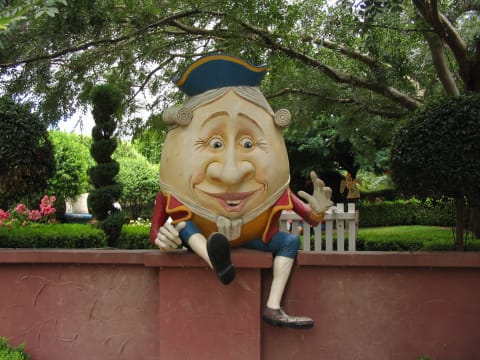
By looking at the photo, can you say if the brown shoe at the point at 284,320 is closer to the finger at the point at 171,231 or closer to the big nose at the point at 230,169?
the finger at the point at 171,231

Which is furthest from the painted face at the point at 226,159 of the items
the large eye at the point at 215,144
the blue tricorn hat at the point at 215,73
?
the blue tricorn hat at the point at 215,73

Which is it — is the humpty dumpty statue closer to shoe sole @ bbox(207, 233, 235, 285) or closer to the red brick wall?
the red brick wall

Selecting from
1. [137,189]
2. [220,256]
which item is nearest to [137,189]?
[137,189]

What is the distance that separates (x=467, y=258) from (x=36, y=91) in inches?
227

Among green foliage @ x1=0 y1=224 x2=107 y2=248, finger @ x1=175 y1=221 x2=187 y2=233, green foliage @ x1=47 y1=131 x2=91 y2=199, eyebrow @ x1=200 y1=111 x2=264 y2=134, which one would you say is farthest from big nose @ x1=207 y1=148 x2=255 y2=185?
green foliage @ x1=47 y1=131 x2=91 y2=199

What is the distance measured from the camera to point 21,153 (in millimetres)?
4398

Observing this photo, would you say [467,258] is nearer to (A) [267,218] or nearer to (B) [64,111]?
(A) [267,218]

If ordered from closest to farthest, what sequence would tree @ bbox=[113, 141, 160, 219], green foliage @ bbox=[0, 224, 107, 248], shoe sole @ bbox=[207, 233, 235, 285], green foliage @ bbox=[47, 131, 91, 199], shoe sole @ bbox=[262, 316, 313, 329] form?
shoe sole @ bbox=[207, 233, 235, 285], shoe sole @ bbox=[262, 316, 313, 329], green foliage @ bbox=[0, 224, 107, 248], green foliage @ bbox=[47, 131, 91, 199], tree @ bbox=[113, 141, 160, 219]

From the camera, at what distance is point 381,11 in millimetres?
4207

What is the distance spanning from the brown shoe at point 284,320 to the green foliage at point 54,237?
2994 millimetres

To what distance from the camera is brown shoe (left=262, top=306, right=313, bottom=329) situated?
3.60 m

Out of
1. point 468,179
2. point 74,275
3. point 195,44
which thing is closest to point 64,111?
point 195,44

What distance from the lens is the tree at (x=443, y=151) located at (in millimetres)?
3977

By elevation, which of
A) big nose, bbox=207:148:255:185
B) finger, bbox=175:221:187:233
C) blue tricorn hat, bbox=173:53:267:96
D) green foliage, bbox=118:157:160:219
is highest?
green foliage, bbox=118:157:160:219
